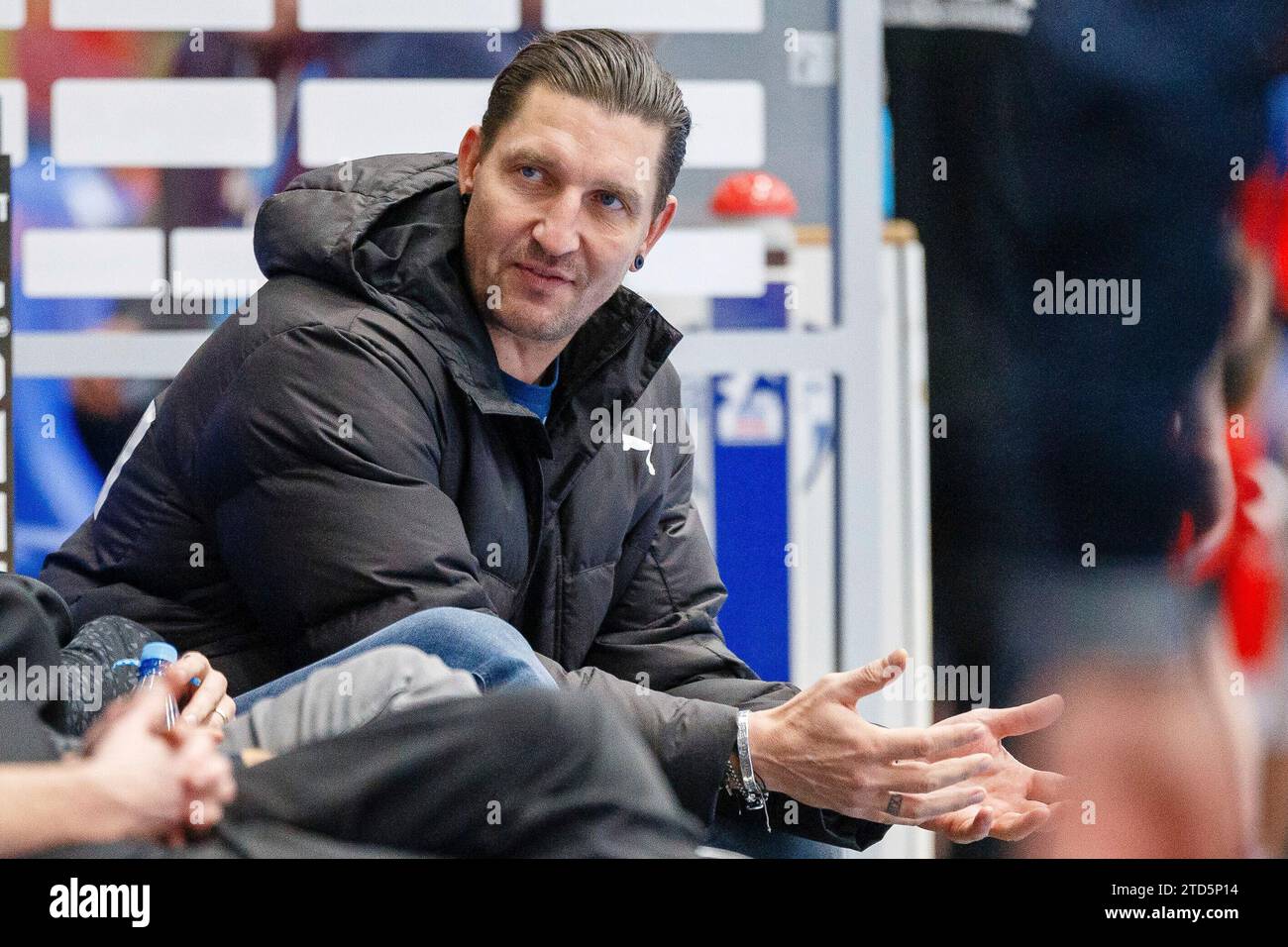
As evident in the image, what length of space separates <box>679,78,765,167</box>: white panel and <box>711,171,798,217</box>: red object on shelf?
3cm

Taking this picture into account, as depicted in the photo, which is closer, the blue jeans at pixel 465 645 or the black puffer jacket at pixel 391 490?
the blue jeans at pixel 465 645

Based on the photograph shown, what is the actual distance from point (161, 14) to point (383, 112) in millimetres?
404

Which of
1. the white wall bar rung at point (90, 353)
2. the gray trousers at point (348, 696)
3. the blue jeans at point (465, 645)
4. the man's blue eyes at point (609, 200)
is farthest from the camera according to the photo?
the white wall bar rung at point (90, 353)

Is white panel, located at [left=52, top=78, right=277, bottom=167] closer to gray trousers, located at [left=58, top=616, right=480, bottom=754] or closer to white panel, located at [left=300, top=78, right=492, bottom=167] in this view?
white panel, located at [left=300, top=78, right=492, bottom=167]

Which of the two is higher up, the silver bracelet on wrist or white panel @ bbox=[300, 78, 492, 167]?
white panel @ bbox=[300, 78, 492, 167]

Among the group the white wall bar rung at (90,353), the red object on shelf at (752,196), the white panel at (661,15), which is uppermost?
the white panel at (661,15)

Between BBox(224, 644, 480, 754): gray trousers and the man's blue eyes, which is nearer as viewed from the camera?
BBox(224, 644, 480, 754): gray trousers

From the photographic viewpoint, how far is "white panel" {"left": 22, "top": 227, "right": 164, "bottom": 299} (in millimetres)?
2443

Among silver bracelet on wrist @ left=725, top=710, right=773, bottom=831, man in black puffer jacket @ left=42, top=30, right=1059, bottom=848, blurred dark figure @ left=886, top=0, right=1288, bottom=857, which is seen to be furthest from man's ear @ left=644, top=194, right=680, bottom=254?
blurred dark figure @ left=886, top=0, right=1288, bottom=857

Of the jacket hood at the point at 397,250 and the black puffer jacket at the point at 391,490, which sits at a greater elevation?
the jacket hood at the point at 397,250

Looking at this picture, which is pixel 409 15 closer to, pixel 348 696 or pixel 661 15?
pixel 661 15

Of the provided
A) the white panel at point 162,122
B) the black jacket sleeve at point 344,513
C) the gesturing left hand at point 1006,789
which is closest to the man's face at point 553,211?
the black jacket sleeve at point 344,513

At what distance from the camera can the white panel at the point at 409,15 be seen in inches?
97.5

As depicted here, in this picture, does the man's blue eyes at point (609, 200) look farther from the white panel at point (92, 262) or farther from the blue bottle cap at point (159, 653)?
the white panel at point (92, 262)
